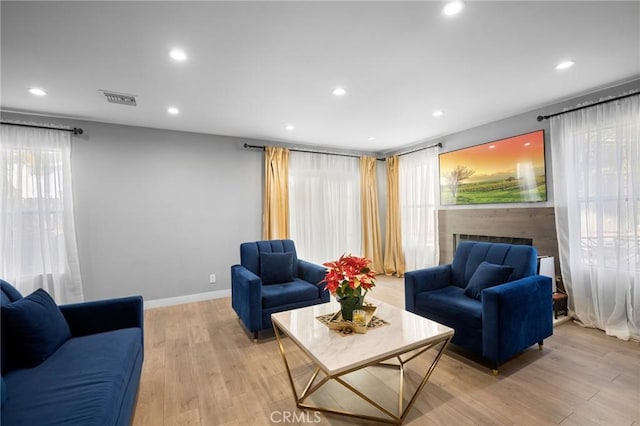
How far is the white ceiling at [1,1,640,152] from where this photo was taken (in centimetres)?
176

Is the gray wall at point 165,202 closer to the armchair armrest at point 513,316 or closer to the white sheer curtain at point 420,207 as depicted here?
the white sheer curtain at point 420,207

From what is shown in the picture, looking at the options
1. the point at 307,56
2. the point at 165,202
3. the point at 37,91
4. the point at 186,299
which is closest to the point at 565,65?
the point at 307,56

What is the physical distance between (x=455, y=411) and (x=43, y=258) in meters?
4.35

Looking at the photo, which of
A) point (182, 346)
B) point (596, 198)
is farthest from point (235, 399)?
point (596, 198)

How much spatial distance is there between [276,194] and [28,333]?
332 centimetres

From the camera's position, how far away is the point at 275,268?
3326mm

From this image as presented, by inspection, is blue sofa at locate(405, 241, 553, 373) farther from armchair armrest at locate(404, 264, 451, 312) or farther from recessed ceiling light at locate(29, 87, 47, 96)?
recessed ceiling light at locate(29, 87, 47, 96)

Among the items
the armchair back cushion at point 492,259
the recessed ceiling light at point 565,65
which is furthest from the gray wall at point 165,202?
the armchair back cushion at point 492,259

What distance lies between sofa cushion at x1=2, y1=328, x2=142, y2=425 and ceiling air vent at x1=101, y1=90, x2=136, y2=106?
2276mm

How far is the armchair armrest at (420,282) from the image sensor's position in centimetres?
284

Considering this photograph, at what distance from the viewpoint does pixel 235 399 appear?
77.2 inches

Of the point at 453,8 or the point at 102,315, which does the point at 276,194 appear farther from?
the point at 453,8

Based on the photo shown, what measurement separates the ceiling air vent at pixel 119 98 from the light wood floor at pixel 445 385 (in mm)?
2469

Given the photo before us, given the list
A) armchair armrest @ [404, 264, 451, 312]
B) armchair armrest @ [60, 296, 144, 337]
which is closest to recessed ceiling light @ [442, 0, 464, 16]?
armchair armrest @ [404, 264, 451, 312]
